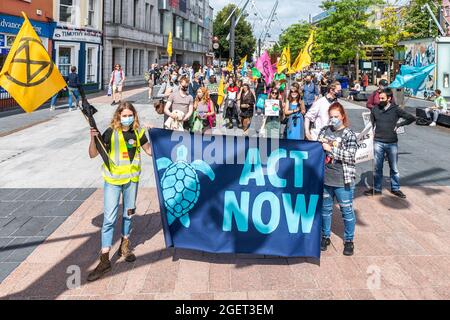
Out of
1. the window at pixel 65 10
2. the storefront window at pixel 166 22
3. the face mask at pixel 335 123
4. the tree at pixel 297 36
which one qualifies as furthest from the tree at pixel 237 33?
the face mask at pixel 335 123

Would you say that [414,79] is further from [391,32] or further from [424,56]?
[391,32]

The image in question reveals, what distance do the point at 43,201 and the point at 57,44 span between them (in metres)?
19.2

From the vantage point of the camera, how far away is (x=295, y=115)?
33.4 feet

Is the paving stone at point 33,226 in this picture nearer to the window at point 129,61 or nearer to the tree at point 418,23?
the window at point 129,61

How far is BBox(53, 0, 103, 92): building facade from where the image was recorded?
24.6 meters

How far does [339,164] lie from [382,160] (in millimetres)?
3131

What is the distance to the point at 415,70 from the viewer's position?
1192cm

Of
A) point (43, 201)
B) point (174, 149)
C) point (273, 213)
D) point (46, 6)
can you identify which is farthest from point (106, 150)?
point (46, 6)

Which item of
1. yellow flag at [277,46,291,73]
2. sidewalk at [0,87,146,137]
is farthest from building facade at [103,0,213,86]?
yellow flag at [277,46,291,73]

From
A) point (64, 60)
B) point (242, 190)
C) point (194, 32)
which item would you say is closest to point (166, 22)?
point (194, 32)

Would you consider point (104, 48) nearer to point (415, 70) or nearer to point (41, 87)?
point (415, 70)

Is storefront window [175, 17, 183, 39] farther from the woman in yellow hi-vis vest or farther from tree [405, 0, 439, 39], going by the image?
the woman in yellow hi-vis vest

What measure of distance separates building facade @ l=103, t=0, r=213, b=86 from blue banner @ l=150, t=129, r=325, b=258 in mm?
28039

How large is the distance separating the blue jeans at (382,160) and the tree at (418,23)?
142 feet
